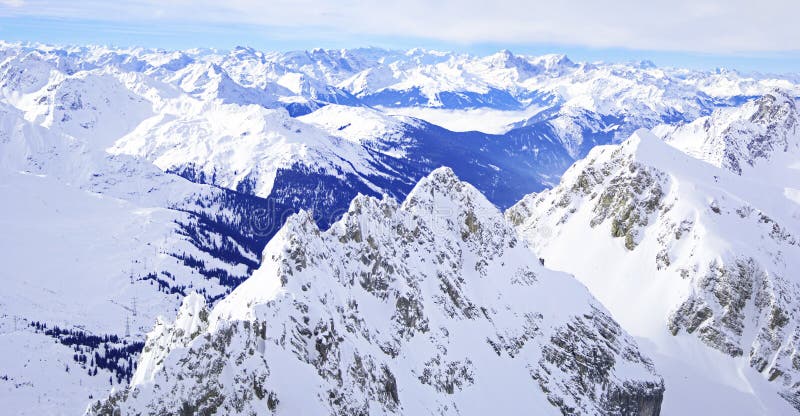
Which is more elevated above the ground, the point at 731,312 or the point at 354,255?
the point at 354,255

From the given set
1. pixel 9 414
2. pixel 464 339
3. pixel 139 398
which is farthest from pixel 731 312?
pixel 9 414

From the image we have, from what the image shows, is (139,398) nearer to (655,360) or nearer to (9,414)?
(9,414)

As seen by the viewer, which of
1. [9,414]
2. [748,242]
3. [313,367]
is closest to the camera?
[313,367]

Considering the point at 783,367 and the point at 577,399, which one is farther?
the point at 783,367

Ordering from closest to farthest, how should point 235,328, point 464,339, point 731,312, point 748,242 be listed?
point 235,328
point 464,339
point 731,312
point 748,242

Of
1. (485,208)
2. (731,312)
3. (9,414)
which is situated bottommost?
(9,414)

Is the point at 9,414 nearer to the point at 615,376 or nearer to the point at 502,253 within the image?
the point at 502,253
